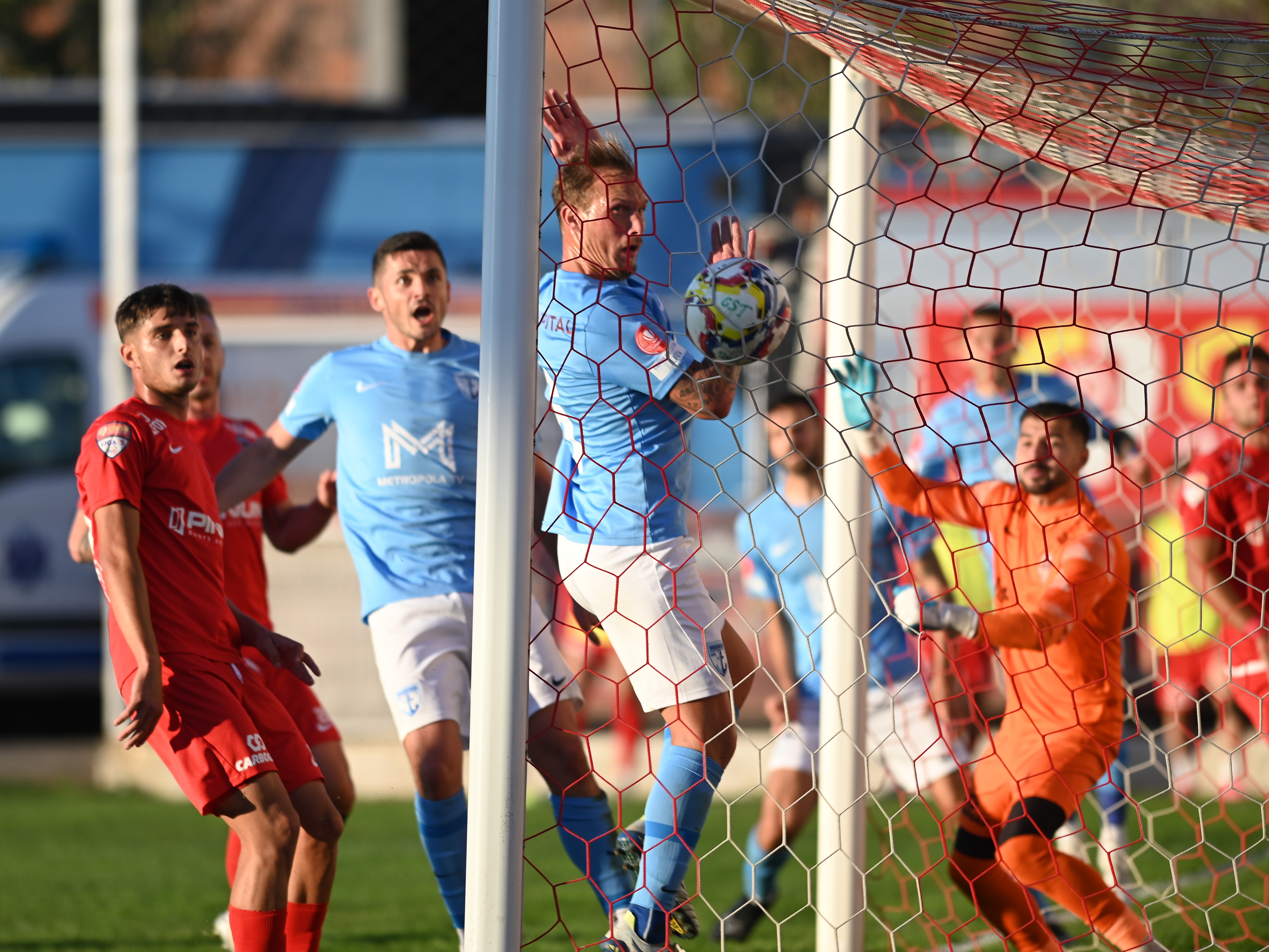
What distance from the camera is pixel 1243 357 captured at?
4672 millimetres

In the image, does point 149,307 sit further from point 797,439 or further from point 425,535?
point 797,439

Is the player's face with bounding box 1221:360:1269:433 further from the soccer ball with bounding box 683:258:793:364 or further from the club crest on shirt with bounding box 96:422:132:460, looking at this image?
the club crest on shirt with bounding box 96:422:132:460

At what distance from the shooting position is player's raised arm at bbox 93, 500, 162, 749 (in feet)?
9.71

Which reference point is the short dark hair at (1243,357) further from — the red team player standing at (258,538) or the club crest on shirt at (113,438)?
the club crest on shirt at (113,438)

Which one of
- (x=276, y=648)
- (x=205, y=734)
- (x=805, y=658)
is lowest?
(x=805, y=658)

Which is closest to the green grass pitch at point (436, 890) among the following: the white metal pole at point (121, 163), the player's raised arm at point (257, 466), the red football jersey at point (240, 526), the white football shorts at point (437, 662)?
the white football shorts at point (437, 662)

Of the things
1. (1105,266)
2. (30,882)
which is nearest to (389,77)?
(1105,266)

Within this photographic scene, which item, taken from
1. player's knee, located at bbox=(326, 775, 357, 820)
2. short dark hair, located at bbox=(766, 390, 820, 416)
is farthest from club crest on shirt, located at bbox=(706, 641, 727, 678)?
short dark hair, located at bbox=(766, 390, 820, 416)

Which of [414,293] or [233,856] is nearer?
[414,293]

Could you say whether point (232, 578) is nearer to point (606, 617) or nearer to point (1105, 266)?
point (606, 617)

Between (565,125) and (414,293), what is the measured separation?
76 cm

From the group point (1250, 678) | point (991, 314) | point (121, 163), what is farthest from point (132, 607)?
point (121, 163)

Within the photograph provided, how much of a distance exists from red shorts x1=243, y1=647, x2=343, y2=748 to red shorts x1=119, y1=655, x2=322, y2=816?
0.62m

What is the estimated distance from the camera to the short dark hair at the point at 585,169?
3402 millimetres
